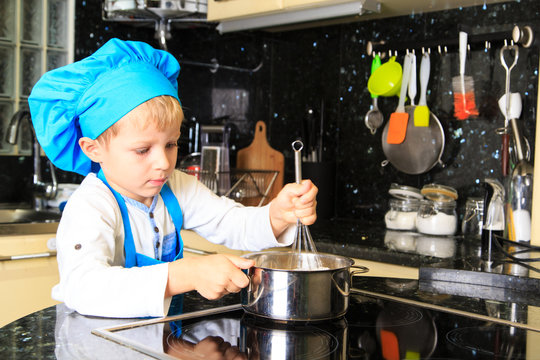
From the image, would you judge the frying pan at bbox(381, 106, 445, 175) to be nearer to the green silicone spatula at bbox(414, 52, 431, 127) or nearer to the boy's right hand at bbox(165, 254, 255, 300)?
the green silicone spatula at bbox(414, 52, 431, 127)

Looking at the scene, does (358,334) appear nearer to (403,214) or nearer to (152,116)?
(152,116)

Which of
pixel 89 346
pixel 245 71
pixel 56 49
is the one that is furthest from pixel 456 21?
pixel 89 346

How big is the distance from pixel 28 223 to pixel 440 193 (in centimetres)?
126

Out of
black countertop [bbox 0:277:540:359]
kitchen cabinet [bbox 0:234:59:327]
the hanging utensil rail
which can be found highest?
the hanging utensil rail

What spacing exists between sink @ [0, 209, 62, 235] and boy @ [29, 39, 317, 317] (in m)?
0.76

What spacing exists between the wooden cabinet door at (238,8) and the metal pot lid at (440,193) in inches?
28.8

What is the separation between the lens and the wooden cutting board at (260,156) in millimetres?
2320

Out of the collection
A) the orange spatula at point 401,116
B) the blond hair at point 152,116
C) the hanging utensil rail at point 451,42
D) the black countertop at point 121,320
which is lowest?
the black countertop at point 121,320

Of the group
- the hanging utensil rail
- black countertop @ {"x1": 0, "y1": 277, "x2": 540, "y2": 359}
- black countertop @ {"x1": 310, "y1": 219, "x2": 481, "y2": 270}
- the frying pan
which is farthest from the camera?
the frying pan

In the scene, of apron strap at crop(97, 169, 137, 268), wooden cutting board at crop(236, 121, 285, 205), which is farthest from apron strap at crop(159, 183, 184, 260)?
wooden cutting board at crop(236, 121, 285, 205)

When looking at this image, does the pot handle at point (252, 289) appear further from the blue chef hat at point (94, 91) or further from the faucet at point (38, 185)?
the faucet at point (38, 185)

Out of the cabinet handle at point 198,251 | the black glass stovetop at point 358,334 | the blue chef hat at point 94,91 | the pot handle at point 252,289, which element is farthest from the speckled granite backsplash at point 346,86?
the pot handle at point 252,289

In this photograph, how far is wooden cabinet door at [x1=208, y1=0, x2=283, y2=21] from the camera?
1890 millimetres

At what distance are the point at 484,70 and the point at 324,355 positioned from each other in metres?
1.39
